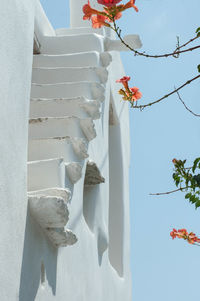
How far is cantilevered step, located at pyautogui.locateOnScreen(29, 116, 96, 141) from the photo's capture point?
3375mm

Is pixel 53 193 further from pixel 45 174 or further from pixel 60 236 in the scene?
pixel 60 236

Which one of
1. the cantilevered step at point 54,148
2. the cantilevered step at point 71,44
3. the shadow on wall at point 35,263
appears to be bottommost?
the shadow on wall at point 35,263

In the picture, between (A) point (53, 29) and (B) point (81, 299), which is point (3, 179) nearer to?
(B) point (81, 299)

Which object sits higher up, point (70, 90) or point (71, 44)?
point (71, 44)

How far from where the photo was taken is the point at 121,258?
5.58 m

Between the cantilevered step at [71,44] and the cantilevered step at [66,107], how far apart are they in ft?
3.76

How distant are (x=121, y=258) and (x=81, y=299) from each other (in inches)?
78.8

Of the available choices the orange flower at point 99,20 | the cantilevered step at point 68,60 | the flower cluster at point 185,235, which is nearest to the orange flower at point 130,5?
the orange flower at point 99,20

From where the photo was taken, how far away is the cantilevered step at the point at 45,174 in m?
2.81

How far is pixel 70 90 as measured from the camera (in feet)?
13.2

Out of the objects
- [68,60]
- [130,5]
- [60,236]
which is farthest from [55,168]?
[68,60]

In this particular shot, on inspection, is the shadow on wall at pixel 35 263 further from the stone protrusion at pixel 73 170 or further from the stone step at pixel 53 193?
the stone protrusion at pixel 73 170

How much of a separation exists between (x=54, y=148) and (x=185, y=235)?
111cm

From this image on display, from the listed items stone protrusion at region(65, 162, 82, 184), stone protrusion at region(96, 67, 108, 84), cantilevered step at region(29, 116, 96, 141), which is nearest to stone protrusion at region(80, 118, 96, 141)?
cantilevered step at region(29, 116, 96, 141)
